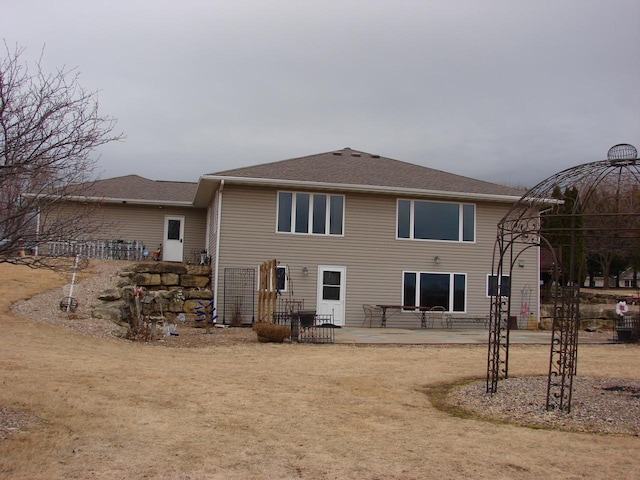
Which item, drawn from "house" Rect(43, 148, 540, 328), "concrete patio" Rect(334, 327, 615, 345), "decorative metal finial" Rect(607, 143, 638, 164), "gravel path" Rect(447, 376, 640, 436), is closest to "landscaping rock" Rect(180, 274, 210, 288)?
"house" Rect(43, 148, 540, 328)

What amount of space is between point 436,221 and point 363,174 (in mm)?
2946

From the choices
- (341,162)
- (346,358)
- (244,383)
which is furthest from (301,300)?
(244,383)

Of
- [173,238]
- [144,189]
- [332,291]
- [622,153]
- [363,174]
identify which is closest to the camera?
[622,153]

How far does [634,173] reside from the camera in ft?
26.1

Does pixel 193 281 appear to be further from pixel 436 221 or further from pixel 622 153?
pixel 622 153

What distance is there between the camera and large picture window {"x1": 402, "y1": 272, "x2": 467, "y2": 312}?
20578 millimetres

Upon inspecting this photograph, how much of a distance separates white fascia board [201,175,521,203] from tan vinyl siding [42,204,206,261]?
684 cm

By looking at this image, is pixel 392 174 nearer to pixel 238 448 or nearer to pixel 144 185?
pixel 144 185

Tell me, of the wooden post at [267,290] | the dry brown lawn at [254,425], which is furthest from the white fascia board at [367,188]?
the dry brown lawn at [254,425]

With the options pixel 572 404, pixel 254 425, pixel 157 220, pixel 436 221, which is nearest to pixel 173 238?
pixel 157 220

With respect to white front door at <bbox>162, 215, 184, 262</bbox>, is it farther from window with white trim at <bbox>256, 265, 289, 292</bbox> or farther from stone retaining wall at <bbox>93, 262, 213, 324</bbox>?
window with white trim at <bbox>256, 265, 289, 292</bbox>

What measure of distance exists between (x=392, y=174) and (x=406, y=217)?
197 cm

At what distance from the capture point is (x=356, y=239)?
2012 centimetres

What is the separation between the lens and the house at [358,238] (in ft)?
63.2
